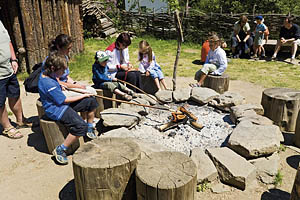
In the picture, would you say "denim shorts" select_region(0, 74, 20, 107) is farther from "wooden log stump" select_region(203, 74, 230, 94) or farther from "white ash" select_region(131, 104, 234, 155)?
"wooden log stump" select_region(203, 74, 230, 94)

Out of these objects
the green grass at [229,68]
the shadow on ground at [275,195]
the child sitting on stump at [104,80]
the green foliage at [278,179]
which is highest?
the child sitting on stump at [104,80]

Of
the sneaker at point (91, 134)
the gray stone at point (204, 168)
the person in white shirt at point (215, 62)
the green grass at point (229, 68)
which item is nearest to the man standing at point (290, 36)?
the green grass at point (229, 68)

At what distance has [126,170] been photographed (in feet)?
8.47

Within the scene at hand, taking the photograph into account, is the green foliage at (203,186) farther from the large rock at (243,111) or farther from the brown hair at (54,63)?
the brown hair at (54,63)

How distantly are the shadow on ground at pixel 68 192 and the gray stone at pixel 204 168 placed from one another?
1.37 metres

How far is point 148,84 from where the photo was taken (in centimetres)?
564

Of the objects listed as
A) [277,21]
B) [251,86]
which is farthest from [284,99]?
[277,21]

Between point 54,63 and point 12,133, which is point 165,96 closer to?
point 54,63

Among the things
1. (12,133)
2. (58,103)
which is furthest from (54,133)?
(12,133)

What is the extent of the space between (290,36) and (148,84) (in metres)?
5.92

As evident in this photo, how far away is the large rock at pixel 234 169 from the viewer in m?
3.08

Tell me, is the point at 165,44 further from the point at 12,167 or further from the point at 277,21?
the point at 12,167

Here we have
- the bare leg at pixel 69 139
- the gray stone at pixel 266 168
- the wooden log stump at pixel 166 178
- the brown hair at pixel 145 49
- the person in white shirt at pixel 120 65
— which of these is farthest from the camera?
the brown hair at pixel 145 49

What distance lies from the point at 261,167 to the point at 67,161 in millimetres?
2321
